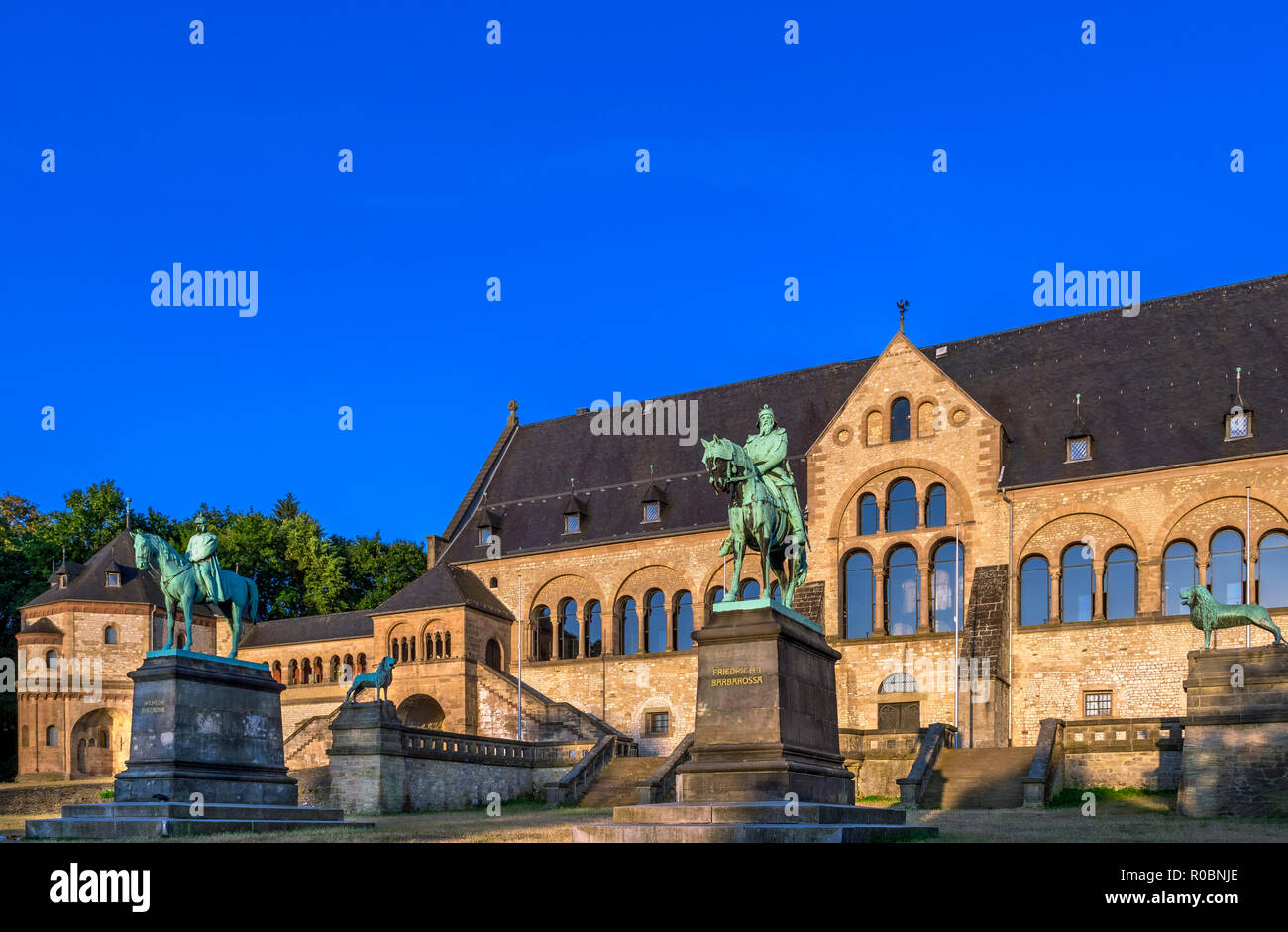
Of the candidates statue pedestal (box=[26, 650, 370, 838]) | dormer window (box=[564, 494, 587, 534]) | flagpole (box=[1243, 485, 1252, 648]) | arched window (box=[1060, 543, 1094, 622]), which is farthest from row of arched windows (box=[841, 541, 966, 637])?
statue pedestal (box=[26, 650, 370, 838])

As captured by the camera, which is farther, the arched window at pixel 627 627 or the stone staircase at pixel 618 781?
the arched window at pixel 627 627

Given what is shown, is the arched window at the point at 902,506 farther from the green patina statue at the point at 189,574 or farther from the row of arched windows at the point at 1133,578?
the green patina statue at the point at 189,574

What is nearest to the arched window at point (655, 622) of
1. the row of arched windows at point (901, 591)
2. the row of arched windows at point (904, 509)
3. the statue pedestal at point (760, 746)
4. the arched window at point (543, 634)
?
the arched window at point (543, 634)

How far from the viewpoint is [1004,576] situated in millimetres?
45250

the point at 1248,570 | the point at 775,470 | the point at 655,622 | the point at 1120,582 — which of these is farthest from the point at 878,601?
the point at 775,470

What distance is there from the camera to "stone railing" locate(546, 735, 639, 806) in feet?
Result: 129

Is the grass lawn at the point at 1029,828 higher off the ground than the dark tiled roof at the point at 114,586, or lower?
lower

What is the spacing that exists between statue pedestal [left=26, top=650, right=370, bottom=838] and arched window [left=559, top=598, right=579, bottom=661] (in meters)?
30.1

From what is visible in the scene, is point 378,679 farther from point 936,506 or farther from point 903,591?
point 936,506

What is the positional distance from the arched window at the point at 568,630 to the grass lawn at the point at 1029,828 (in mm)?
21488

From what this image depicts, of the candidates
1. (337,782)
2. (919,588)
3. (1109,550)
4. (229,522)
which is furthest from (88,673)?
(1109,550)

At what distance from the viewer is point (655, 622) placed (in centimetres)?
5434

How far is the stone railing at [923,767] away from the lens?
113ft
